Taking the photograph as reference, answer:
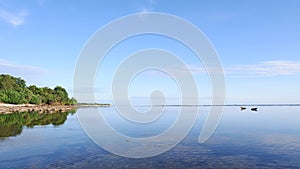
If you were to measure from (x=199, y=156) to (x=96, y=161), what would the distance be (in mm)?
9194

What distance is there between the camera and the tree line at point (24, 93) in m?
126

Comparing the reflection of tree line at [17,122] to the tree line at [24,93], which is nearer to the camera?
the reflection of tree line at [17,122]

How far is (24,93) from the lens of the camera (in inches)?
5541

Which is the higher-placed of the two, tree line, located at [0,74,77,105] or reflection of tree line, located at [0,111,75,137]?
tree line, located at [0,74,77,105]

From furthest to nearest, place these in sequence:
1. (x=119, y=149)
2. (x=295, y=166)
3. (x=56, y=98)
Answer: (x=56, y=98) < (x=119, y=149) < (x=295, y=166)

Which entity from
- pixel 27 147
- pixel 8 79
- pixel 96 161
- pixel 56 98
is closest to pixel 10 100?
pixel 8 79

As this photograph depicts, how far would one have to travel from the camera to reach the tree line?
414ft

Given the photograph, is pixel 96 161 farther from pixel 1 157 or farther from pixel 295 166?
pixel 295 166

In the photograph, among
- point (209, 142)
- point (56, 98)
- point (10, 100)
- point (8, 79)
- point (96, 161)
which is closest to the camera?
point (96, 161)

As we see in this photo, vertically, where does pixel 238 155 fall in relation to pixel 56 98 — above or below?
below

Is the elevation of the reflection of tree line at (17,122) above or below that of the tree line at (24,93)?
below

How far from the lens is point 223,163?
1938cm

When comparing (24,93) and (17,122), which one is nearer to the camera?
(17,122)

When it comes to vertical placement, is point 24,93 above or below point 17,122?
above
